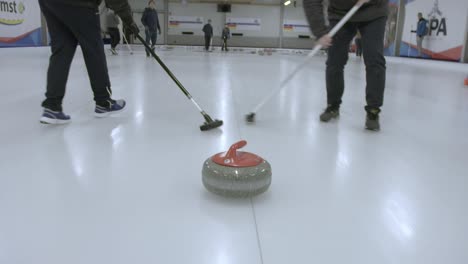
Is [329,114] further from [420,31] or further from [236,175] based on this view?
[420,31]

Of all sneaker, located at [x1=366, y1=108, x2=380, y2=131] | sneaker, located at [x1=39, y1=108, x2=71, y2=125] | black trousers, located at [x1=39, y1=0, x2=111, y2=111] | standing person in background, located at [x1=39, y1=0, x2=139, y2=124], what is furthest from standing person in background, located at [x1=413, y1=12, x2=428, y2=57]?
sneaker, located at [x1=39, y1=108, x2=71, y2=125]

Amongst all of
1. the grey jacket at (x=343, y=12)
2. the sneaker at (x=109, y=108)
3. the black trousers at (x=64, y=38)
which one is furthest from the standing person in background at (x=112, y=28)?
the grey jacket at (x=343, y=12)

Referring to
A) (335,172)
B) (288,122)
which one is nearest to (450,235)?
(335,172)

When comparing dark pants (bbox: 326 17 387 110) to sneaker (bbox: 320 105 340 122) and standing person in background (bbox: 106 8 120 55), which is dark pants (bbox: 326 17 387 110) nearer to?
sneaker (bbox: 320 105 340 122)

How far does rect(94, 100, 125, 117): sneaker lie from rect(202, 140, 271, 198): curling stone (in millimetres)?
Result: 1518

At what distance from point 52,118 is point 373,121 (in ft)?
6.04

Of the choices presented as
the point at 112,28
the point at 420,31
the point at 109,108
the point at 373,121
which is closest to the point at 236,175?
the point at 373,121

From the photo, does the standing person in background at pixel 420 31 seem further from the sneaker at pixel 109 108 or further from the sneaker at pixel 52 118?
the sneaker at pixel 52 118

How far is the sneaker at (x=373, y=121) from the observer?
233 centimetres

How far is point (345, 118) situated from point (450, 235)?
66.2 inches

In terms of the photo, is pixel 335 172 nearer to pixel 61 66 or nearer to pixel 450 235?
pixel 450 235

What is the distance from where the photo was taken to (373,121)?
7.72ft

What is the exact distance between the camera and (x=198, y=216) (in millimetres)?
1146

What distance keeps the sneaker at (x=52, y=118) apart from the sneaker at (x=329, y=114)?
1.57 meters
